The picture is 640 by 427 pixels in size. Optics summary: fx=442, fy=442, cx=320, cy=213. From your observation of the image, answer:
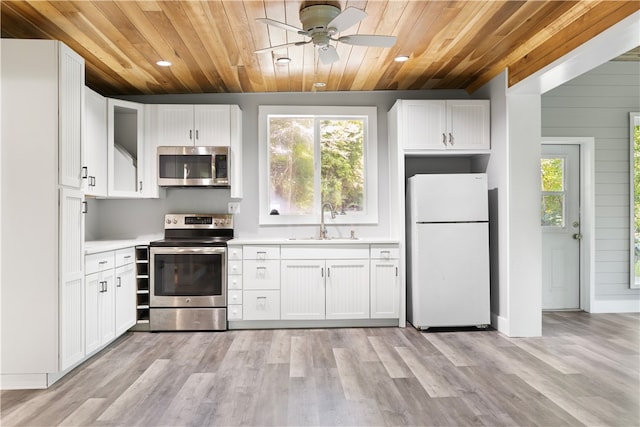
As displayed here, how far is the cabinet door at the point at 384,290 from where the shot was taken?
4336 mm

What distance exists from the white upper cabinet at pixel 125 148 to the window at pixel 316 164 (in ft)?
4.07

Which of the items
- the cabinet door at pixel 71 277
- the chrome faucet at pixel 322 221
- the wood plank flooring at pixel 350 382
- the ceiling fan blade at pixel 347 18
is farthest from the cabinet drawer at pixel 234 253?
the ceiling fan blade at pixel 347 18

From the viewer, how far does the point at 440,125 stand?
14.4 feet

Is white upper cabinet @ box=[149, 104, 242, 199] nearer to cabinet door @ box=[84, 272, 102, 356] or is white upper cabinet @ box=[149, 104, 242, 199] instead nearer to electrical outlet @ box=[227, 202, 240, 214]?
electrical outlet @ box=[227, 202, 240, 214]

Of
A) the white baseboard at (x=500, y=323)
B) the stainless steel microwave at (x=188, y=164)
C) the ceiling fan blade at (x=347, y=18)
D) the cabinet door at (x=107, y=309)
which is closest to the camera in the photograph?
the ceiling fan blade at (x=347, y=18)

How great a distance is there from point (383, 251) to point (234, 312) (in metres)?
1.57

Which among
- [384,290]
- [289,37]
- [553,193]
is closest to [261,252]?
[384,290]

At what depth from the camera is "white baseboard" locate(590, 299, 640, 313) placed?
4879 mm

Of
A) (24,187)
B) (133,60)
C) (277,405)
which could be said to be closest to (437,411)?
(277,405)

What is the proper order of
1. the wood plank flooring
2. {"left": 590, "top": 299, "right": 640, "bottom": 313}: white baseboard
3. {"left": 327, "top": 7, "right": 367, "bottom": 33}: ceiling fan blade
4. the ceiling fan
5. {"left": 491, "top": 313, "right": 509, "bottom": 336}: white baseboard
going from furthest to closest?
{"left": 590, "top": 299, "right": 640, "bottom": 313}: white baseboard → {"left": 491, "top": 313, "right": 509, "bottom": 336}: white baseboard → the ceiling fan → {"left": 327, "top": 7, "right": 367, "bottom": 33}: ceiling fan blade → the wood plank flooring

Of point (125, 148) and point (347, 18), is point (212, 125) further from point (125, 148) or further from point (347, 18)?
point (347, 18)

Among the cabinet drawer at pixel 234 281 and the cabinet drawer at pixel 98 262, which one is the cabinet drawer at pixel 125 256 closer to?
the cabinet drawer at pixel 98 262

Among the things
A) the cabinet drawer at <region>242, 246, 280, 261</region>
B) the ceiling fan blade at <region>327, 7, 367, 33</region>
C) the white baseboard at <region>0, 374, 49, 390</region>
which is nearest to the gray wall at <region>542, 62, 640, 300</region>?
the ceiling fan blade at <region>327, 7, 367, 33</region>

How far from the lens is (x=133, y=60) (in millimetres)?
3738
